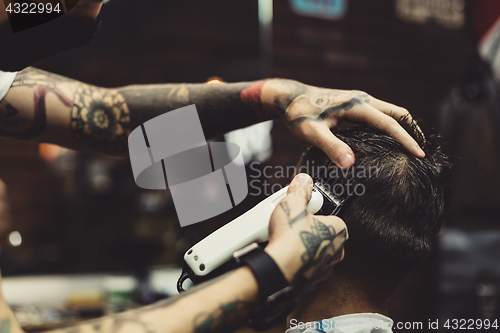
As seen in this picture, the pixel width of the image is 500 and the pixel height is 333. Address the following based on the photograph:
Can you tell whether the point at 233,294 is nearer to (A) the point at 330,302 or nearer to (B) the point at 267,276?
(B) the point at 267,276

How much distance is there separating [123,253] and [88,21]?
1990 millimetres

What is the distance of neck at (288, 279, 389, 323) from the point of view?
1004mm

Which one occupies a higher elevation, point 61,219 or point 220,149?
point 220,149

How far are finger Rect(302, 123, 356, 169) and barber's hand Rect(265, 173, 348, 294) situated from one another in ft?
0.54

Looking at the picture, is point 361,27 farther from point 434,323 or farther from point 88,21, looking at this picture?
point 88,21

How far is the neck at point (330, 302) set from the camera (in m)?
1.00

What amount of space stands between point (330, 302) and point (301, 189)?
39cm

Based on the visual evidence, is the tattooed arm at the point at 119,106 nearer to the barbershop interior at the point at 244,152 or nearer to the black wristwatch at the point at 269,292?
the barbershop interior at the point at 244,152

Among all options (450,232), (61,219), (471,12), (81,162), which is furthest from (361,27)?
(61,219)

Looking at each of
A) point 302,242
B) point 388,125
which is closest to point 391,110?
point 388,125

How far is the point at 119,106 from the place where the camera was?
1.23 meters

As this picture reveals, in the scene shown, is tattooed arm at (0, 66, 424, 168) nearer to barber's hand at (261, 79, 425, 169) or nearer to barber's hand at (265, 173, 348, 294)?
barber's hand at (261, 79, 425, 169)

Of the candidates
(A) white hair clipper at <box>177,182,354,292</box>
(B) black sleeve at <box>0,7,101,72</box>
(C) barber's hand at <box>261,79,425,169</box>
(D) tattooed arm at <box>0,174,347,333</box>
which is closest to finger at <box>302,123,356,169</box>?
(C) barber's hand at <box>261,79,425,169</box>

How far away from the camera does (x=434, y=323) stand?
2312 millimetres
